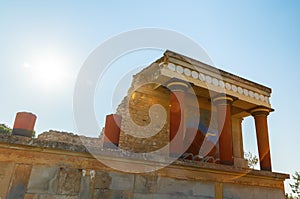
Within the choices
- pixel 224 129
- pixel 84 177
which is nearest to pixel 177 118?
pixel 224 129

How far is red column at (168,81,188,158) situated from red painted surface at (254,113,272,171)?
292cm

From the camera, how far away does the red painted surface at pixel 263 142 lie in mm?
6418

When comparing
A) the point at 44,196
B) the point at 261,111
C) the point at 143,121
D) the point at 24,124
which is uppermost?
the point at 261,111

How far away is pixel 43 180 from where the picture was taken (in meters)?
3.15

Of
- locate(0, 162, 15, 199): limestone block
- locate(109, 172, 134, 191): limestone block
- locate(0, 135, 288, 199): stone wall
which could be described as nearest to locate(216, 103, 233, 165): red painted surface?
locate(0, 135, 288, 199): stone wall

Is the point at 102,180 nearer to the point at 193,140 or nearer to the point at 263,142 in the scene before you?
the point at 193,140

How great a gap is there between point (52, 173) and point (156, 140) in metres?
4.34

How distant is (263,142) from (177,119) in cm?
313

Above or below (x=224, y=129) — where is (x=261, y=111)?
above

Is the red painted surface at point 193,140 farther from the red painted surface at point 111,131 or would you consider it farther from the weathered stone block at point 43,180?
the weathered stone block at point 43,180

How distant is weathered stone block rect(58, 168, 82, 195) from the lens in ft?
10.6

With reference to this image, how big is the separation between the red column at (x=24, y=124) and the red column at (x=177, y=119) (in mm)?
2892

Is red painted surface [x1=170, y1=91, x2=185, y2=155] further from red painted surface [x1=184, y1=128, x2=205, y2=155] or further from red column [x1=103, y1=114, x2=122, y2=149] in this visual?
red painted surface [x1=184, y1=128, x2=205, y2=155]

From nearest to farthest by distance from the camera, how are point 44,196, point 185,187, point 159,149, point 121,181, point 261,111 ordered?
point 44,196 → point 121,181 → point 185,187 → point 159,149 → point 261,111
